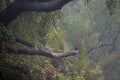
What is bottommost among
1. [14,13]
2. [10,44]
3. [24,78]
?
[24,78]

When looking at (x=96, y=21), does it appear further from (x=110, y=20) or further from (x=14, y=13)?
(x=14, y=13)

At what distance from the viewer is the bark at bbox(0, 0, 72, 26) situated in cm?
783

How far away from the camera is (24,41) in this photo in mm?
9422

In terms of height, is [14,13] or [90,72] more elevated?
[14,13]

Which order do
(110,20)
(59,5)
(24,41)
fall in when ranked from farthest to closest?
(110,20), (24,41), (59,5)

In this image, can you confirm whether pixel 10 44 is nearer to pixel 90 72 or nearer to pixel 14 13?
pixel 14 13

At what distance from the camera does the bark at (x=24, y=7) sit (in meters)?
7.83

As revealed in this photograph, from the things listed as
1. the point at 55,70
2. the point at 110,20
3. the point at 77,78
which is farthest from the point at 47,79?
the point at 110,20

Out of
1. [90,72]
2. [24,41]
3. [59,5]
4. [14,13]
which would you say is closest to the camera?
[59,5]

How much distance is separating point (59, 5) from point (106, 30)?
1287 centimetres

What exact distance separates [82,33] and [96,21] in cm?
148

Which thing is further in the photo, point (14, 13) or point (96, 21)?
point (96, 21)

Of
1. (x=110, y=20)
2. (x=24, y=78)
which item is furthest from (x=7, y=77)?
(x=110, y=20)

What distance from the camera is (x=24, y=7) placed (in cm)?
834
